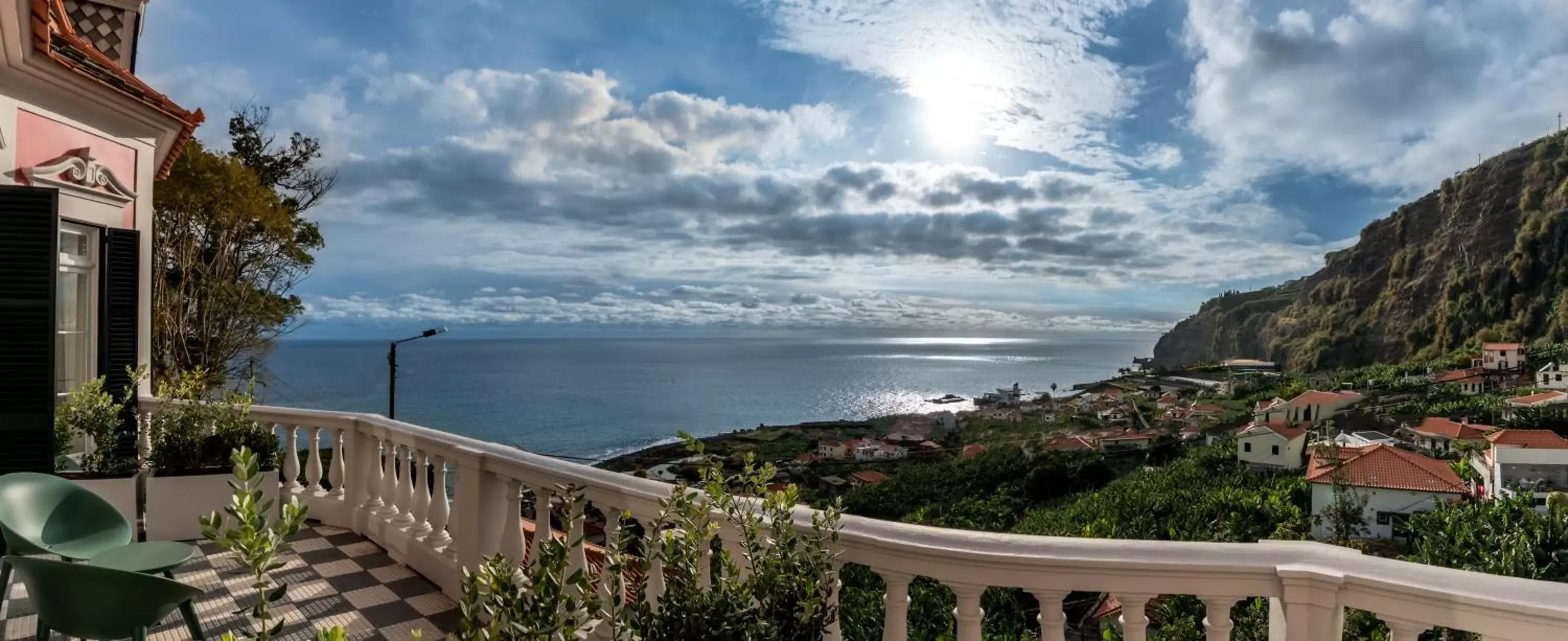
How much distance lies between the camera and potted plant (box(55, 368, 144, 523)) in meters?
4.46

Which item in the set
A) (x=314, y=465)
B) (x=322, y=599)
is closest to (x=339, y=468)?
(x=314, y=465)

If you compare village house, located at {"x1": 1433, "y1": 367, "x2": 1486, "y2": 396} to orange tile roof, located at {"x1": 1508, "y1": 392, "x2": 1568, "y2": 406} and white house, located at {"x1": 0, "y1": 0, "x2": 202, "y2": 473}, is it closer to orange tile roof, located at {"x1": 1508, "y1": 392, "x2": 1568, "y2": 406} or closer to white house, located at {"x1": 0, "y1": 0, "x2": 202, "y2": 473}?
orange tile roof, located at {"x1": 1508, "y1": 392, "x2": 1568, "y2": 406}

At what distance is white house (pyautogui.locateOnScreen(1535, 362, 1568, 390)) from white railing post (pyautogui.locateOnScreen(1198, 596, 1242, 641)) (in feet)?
53.7

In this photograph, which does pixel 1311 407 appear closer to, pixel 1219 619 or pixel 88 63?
pixel 1219 619

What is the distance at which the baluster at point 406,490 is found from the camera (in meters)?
4.08

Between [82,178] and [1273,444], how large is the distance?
17.6 meters

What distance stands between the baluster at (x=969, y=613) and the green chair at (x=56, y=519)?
121 inches

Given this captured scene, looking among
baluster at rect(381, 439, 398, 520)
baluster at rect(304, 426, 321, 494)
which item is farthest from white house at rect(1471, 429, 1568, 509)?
baluster at rect(304, 426, 321, 494)

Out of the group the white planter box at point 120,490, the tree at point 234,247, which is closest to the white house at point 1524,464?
the white planter box at point 120,490

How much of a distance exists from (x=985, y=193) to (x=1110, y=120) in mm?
5025

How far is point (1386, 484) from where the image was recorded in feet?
33.2

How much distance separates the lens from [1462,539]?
26.5 feet

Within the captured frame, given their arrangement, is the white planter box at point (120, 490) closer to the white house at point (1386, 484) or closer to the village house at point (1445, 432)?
the white house at point (1386, 484)

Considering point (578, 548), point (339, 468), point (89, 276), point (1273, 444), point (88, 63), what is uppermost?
point (88, 63)
